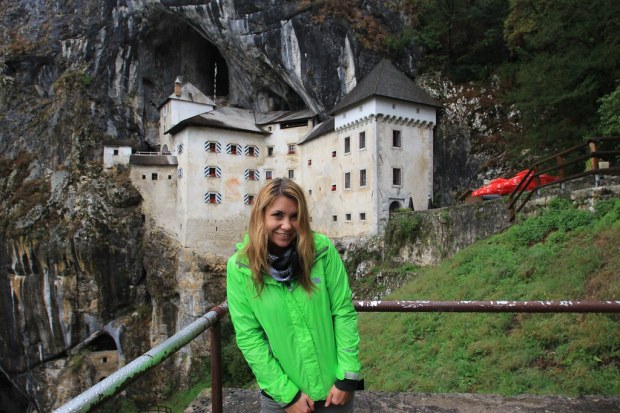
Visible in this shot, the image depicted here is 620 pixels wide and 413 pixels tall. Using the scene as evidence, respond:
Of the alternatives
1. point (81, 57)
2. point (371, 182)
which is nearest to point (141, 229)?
point (81, 57)

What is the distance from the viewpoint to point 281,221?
91.4 inches

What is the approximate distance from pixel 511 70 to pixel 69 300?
29.9 metres

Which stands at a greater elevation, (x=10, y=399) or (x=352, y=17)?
(x=352, y=17)

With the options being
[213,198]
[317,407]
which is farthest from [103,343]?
[317,407]

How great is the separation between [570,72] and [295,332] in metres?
16.2

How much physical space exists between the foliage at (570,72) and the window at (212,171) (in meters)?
18.8

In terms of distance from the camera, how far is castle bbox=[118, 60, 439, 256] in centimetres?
2300

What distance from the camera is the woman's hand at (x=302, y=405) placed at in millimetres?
2203

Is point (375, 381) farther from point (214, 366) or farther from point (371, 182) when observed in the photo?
point (371, 182)

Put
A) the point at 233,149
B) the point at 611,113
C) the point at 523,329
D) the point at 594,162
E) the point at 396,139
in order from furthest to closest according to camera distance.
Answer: the point at 233,149 → the point at 396,139 → the point at 611,113 → the point at 594,162 → the point at 523,329

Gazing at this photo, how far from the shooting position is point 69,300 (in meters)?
27.2

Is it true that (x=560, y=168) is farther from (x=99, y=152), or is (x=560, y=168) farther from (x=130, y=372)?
(x=99, y=152)

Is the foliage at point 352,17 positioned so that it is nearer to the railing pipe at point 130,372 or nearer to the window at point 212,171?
the window at point 212,171

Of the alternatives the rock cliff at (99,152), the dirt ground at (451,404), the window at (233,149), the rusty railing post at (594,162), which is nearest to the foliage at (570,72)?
the rusty railing post at (594,162)
